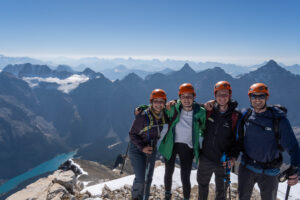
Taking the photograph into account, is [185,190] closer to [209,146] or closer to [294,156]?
[209,146]

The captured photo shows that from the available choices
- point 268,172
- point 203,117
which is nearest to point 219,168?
point 268,172

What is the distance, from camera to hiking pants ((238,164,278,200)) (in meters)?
6.55

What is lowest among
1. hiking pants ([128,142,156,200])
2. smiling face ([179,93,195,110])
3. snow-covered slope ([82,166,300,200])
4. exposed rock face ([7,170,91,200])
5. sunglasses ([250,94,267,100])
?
snow-covered slope ([82,166,300,200])

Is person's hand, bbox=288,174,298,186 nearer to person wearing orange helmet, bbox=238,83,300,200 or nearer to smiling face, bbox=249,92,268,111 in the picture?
person wearing orange helmet, bbox=238,83,300,200

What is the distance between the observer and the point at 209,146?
7.32 m

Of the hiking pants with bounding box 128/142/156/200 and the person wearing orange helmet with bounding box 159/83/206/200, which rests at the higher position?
the person wearing orange helmet with bounding box 159/83/206/200

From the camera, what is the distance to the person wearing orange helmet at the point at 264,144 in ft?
20.0

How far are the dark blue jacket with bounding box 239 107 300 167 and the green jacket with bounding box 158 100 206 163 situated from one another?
1508mm

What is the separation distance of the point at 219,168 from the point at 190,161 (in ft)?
3.81

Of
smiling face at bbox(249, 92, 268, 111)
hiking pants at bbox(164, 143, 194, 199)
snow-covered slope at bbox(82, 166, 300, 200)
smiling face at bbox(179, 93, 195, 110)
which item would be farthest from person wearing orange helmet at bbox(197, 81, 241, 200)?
snow-covered slope at bbox(82, 166, 300, 200)

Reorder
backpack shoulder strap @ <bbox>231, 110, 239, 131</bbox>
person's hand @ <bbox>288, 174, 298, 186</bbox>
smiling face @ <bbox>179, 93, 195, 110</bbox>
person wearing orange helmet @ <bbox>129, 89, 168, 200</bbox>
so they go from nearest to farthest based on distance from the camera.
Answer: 1. person's hand @ <bbox>288, 174, 298, 186</bbox>
2. backpack shoulder strap @ <bbox>231, 110, 239, 131</bbox>
3. smiling face @ <bbox>179, 93, 195, 110</bbox>
4. person wearing orange helmet @ <bbox>129, 89, 168, 200</bbox>

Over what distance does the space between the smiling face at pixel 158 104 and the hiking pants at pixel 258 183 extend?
12.5 feet

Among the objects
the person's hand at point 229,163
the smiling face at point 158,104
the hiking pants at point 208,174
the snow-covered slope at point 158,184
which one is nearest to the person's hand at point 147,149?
the smiling face at point 158,104

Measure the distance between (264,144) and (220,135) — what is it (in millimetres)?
1452
